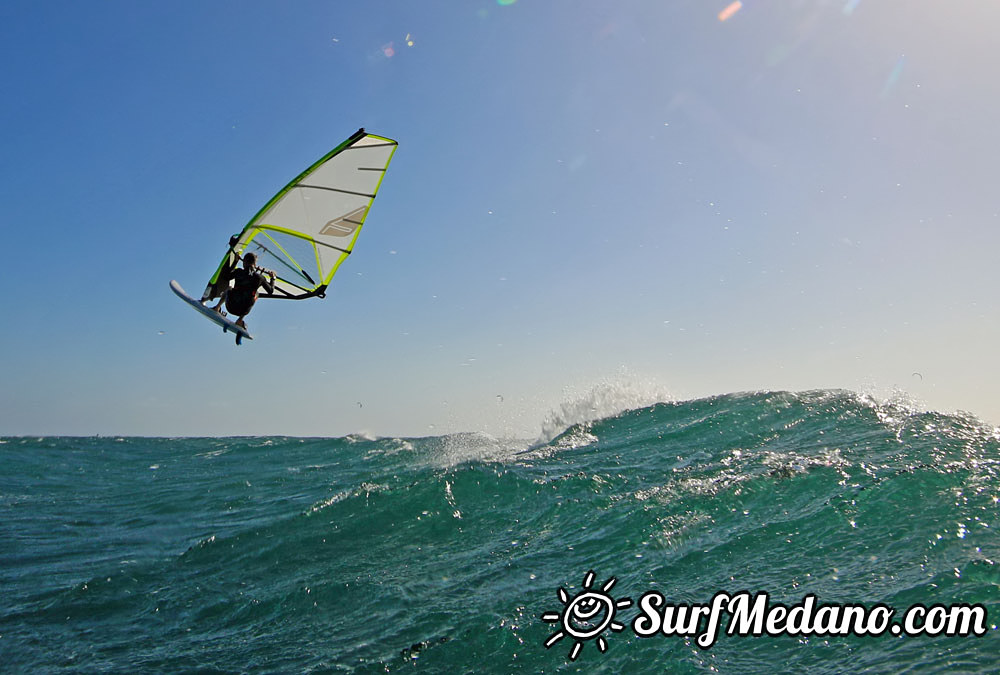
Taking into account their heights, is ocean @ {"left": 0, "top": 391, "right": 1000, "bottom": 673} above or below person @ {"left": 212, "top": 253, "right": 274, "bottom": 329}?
below

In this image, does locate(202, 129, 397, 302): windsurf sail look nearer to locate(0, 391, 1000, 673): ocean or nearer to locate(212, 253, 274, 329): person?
locate(212, 253, 274, 329): person

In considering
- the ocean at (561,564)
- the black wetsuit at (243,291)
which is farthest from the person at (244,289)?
the ocean at (561,564)

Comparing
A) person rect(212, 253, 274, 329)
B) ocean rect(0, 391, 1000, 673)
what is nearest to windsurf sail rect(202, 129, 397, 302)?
person rect(212, 253, 274, 329)

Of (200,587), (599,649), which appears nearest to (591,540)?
(599,649)

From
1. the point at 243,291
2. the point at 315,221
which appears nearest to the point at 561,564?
the point at 243,291

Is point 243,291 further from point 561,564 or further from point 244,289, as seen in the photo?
point 561,564

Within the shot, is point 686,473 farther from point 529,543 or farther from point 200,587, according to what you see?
point 200,587

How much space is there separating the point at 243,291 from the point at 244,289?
3 centimetres

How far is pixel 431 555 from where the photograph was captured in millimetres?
6156

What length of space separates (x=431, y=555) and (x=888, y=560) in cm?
405

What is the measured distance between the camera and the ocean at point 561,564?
3.95 meters

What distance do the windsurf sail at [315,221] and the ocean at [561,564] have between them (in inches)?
132

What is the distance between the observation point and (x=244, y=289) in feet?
25.1

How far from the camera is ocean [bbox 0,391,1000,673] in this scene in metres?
3.95
